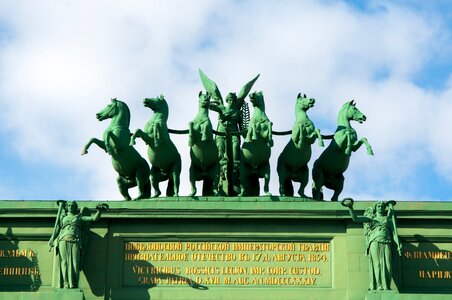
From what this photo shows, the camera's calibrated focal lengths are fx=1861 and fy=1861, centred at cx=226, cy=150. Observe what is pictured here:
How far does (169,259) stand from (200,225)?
103 centimetres

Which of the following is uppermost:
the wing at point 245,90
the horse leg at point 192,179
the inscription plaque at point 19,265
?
the wing at point 245,90

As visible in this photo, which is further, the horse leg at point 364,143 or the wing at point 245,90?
the wing at point 245,90

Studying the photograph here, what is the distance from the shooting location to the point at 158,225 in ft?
136

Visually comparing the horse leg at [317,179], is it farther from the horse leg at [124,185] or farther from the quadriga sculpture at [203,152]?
the horse leg at [124,185]

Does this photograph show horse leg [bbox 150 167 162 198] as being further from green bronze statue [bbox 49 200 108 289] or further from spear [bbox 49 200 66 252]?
spear [bbox 49 200 66 252]

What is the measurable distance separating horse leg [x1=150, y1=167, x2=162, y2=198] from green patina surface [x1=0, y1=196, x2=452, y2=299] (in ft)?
3.54

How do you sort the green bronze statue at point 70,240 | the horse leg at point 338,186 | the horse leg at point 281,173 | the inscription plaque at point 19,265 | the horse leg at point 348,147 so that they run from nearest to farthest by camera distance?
the green bronze statue at point 70,240, the inscription plaque at point 19,265, the horse leg at point 348,147, the horse leg at point 281,173, the horse leg at point 338,186

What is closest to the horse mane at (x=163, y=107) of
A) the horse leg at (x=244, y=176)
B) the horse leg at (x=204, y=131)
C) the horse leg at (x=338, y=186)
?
the horse leg at (x=204, y=131)

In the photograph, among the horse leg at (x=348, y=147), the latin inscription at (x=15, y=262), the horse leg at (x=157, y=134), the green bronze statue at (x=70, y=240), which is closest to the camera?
the green bronze statue at (x=70, y=240)

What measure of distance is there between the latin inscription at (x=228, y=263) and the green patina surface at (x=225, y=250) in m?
0.02

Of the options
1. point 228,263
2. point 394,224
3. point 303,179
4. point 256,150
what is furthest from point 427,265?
point 256,150

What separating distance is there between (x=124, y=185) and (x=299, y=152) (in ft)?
13.8

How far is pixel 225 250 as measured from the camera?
1624 inches

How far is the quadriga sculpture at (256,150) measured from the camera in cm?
4222
